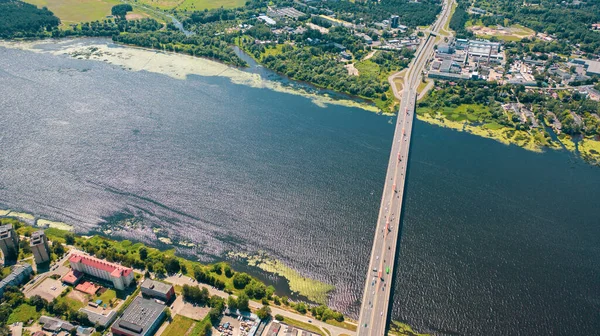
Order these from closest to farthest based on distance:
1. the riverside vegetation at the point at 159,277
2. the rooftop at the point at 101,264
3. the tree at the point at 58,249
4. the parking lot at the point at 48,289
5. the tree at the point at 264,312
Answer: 1. the tree at the point at 264,312
2. the riverside vegetation at the point at 159,277
3. the parking lot at the point at 48,289
4. the rooftop at the point at 101,264
5. the tree at the point at 58,249

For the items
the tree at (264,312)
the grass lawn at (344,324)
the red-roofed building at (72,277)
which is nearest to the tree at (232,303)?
the tree at (264,312)

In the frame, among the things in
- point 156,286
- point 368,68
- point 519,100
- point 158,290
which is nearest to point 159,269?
point 156,286

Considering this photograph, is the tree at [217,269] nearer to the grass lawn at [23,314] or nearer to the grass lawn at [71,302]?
the grass lawn at [71,302]

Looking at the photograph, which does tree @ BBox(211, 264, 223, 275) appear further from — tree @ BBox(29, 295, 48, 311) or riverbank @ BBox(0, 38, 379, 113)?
riverbank @ BBox(0, 38, 379, 113)

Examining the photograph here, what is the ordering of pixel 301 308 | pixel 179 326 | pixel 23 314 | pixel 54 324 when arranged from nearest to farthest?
pixel 54 324 → pixel 179 326 → pixel 23 314 → pixel 301 308

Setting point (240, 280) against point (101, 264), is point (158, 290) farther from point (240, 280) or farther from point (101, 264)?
point (240, 280)

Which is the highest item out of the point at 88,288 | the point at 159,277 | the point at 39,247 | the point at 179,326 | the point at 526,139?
the point at 526,139

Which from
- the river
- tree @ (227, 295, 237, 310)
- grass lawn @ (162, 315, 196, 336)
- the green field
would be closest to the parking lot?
the river
